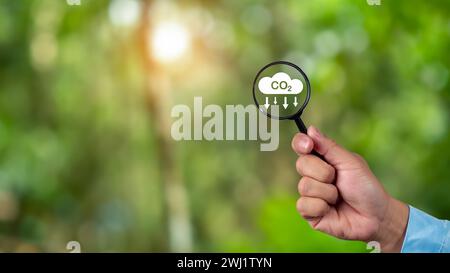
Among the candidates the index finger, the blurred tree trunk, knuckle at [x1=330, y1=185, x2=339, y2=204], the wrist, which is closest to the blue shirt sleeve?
the wrist

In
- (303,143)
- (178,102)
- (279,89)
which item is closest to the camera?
(303,143)

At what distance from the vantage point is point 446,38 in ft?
4.72

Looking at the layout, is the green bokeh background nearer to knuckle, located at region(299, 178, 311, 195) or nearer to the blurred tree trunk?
the blurred tree trunk

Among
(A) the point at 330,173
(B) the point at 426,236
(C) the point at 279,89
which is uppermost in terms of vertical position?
(C) the point at 279,89

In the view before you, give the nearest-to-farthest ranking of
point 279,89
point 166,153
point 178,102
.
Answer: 1. point 279,89
2. point 178,102
3. point 166,153

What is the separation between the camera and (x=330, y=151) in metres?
1.10

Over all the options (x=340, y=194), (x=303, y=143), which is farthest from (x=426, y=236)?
(x=303, y=143)

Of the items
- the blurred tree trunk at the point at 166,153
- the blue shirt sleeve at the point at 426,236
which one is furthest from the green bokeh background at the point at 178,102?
the blue shirt sleeve at the point at 426,236

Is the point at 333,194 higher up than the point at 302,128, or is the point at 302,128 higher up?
the point at 302,128

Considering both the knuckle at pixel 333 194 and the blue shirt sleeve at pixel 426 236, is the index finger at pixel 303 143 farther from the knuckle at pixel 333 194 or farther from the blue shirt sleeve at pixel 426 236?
the blue shirt sleeve at pixel 426 236

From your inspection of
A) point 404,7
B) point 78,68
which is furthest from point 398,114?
point 78,68

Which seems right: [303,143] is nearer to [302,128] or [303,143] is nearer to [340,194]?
[302,128]

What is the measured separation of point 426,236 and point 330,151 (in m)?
0.26
